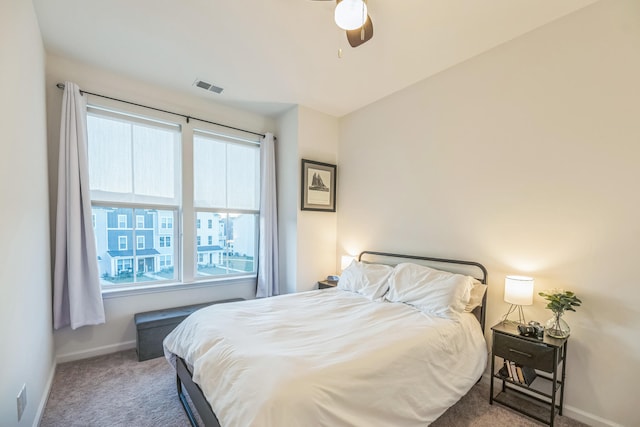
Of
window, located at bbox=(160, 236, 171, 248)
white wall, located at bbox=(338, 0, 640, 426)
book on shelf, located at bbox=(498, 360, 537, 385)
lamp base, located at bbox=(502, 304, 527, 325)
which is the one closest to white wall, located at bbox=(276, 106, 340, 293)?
white wall, located at bbox=(338, 0, 640, 426)

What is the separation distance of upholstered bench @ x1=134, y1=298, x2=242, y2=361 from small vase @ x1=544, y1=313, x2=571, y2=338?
11.0 feet

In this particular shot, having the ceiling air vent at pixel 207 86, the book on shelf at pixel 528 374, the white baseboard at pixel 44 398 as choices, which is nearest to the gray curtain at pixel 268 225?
the ceiling air vent at pixel 207 86

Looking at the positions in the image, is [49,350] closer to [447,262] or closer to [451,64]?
[447,262]

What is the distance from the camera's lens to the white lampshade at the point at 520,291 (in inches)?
82.7

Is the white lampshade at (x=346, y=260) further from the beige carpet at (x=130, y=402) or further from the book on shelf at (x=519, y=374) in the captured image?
the book on shelf at (x=519, y=374)

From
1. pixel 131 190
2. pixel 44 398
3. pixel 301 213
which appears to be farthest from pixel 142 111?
pixel 44 398

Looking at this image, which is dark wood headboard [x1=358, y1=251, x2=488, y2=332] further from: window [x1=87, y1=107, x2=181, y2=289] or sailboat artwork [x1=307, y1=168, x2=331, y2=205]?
window [x1=87, y1=107, x2=181, y2=289]

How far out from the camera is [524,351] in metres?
2.00

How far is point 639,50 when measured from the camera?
1853mm

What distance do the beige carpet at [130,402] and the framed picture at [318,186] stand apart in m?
2.41

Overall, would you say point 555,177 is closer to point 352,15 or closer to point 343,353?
point 352,15

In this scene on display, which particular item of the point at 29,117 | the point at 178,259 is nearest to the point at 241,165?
the point at 178,259

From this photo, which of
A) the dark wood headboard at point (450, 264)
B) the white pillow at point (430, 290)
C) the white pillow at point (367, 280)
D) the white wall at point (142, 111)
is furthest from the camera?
the white pillow at point (367, 280)

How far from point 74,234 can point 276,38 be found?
2606 mm
